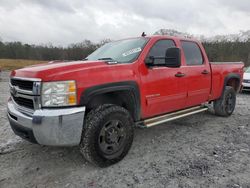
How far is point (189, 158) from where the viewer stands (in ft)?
11.7

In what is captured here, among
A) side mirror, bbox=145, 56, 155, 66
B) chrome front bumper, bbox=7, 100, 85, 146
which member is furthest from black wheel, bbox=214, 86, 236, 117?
chrome front bumper, bbox=7, 100, 85, 146

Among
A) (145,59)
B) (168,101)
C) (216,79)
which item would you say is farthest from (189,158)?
(216,79)

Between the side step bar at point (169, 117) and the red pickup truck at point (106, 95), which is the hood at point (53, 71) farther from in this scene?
the side step bar at point (169, 117)

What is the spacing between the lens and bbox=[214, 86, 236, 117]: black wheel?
5.91m

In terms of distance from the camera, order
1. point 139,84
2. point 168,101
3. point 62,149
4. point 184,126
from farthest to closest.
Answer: point 184,126 → point 168,101 → point 62,149 → point 139,84

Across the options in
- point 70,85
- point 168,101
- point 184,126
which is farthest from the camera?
point 184,126

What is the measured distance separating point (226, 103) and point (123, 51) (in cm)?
354

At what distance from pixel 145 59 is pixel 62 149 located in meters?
2.05

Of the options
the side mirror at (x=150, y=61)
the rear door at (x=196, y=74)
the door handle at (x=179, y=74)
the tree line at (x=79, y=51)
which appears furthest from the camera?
the tree line at (x=79, y=51)

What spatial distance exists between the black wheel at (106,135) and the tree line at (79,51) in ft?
22.5

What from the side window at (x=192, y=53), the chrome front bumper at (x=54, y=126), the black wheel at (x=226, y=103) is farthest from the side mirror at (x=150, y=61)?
the black wheel at (x=226, y=103)

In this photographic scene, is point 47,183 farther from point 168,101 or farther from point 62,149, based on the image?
point 168,101

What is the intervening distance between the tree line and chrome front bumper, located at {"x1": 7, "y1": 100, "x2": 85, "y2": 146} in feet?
23.4

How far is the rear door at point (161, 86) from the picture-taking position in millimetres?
3727
